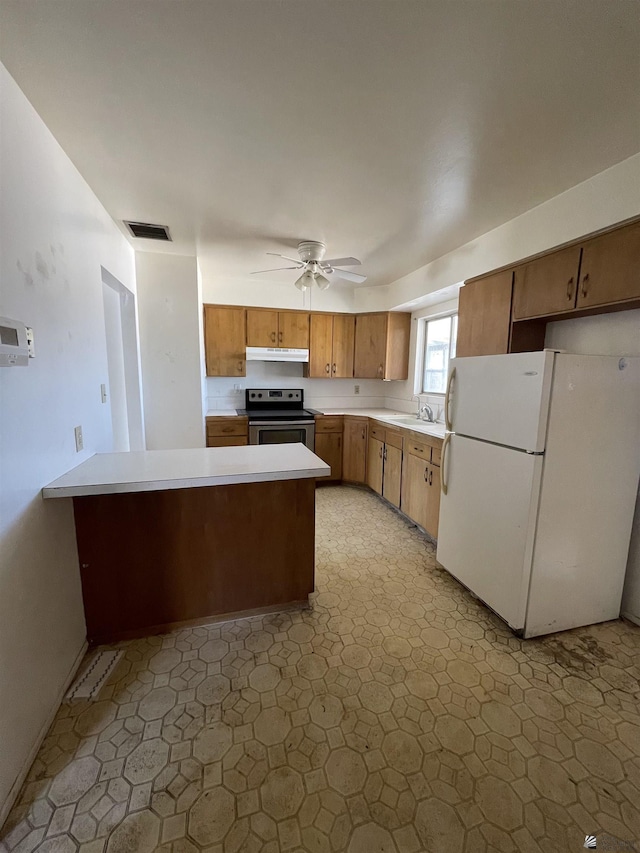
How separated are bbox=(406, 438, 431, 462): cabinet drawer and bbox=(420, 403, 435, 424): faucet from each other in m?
0.61

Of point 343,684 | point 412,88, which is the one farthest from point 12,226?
point 343,684

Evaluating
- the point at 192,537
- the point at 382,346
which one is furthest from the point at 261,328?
the point at 192,537

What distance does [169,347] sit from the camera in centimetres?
331

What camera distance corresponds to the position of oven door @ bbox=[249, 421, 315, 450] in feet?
12.7

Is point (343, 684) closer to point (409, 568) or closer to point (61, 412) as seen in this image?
point (409, 568)

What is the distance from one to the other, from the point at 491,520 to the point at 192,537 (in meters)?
1.69

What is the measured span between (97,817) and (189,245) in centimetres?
340

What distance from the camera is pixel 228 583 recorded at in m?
1.98

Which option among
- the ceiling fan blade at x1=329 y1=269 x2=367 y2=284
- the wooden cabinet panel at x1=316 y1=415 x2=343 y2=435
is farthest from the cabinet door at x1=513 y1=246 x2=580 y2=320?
the wooden cabinet panel at x1=316 y1=415 x2=343 y2=435

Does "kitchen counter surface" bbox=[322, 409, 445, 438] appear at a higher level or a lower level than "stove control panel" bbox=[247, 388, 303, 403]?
lower

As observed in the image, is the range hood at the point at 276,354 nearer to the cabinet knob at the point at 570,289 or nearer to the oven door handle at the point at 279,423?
the oven door handle at the point at 279,423

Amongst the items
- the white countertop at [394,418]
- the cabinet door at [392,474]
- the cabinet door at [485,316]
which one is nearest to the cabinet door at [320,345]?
the white countertop at [394,418]

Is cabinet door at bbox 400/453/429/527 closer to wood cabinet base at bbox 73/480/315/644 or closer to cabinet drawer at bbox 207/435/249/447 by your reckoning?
wood cabinet base at bbox 73/480/315/644

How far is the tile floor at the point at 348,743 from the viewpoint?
3.61 ft
